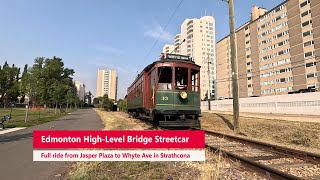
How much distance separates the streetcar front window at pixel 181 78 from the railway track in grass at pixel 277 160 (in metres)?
4.67

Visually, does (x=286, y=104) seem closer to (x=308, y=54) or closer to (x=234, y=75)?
(x=234, y=75)

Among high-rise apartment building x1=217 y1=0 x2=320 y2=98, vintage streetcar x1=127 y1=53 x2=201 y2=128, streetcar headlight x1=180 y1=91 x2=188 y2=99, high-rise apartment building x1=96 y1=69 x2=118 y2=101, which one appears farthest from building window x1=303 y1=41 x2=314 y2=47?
high-rise apartment building x1=96 y1=69 x2=118 y2=101

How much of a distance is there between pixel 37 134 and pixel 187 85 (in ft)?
28.0

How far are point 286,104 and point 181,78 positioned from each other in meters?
20.6

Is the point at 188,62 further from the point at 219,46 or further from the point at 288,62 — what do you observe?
the point at 219,46

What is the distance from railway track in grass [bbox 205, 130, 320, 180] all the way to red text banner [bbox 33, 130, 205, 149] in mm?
1304

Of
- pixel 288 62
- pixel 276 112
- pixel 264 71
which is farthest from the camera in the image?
pixel 264 71

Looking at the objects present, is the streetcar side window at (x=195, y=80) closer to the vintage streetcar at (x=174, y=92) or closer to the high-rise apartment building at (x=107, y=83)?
the vintage streetcar at (x=174, y=92)

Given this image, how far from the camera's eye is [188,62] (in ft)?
45.4

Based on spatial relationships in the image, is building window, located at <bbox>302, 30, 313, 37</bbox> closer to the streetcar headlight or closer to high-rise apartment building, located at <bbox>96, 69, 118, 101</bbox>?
the streetcar headlight

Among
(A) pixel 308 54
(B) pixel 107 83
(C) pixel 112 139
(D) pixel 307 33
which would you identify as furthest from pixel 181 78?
(B) pixel 107 83

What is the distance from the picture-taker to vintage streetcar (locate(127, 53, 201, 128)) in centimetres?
1275

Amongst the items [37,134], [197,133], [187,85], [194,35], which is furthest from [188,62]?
[194,35]

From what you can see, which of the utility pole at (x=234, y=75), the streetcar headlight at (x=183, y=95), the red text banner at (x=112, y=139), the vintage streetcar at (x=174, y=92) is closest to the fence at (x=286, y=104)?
the utility pole at (x=234, y=75)
